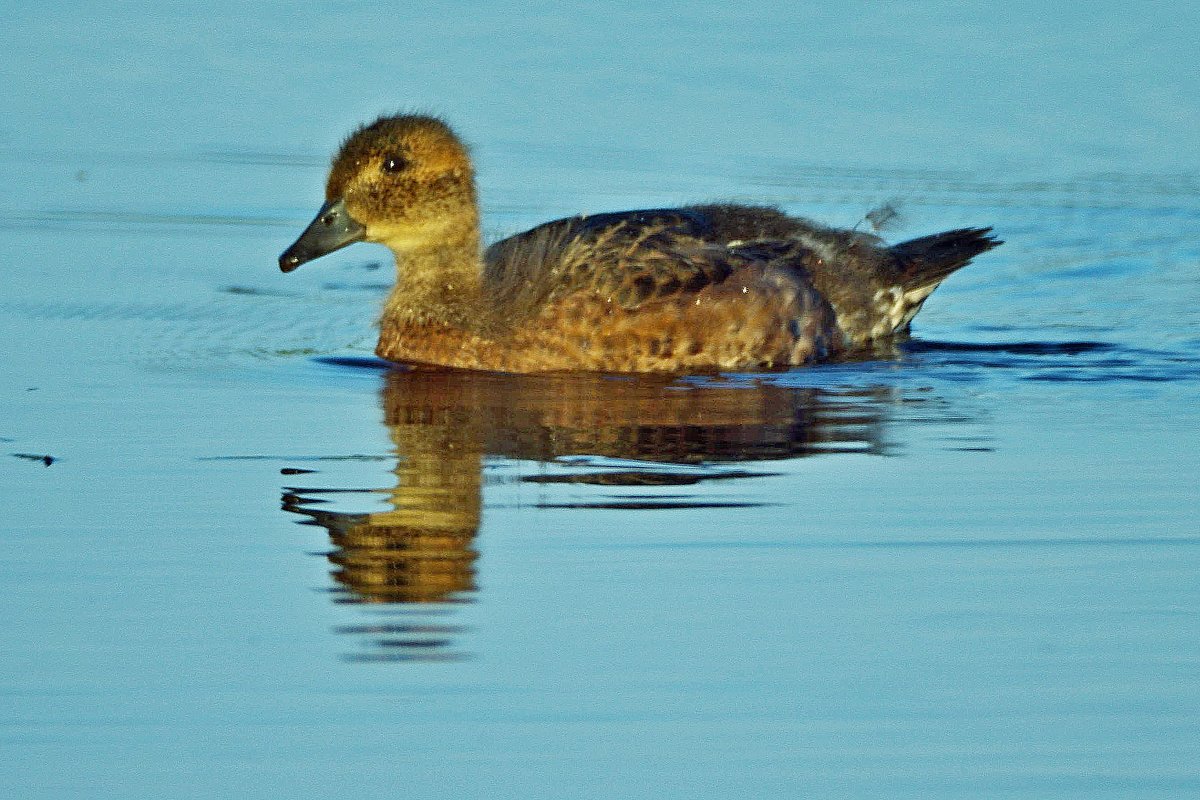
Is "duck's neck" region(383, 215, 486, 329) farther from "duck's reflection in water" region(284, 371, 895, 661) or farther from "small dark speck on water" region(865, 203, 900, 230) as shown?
"small dark speck on water" region(865, 203, 900, 230)

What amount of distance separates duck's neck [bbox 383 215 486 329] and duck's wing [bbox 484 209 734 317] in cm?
11

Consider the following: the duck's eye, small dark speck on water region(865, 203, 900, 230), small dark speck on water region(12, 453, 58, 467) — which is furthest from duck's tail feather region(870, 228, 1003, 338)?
small dark speck on water region(12, 453, 58, 467)

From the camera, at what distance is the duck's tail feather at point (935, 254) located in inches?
449

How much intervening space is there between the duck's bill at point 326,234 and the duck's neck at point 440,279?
0.34 meters

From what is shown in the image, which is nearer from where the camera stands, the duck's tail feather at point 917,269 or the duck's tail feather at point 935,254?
the duck's tail feather at point 917,269

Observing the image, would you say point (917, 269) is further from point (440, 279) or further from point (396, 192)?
point (396, 192)

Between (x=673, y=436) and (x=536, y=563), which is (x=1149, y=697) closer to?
(x=536, y=563)

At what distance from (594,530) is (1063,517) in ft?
4.56

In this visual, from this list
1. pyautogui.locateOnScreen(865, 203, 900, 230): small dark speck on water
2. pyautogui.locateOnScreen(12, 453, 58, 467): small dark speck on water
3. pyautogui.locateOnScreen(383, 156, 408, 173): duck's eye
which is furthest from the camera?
pyautogui.locateOnScreen(865, 203, 900, 230): small dark speck on water

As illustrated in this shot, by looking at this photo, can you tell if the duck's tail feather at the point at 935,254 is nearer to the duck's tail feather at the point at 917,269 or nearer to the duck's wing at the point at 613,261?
the duck's tail feather at the point at 917,269

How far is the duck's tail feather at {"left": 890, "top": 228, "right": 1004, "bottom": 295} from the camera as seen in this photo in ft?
37.4

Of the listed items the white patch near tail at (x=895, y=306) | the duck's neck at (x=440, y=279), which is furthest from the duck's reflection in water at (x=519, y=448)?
the white patch near tail at (x=895, y=306)

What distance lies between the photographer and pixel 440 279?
34.9 ft

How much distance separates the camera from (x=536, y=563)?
6.43 metres
